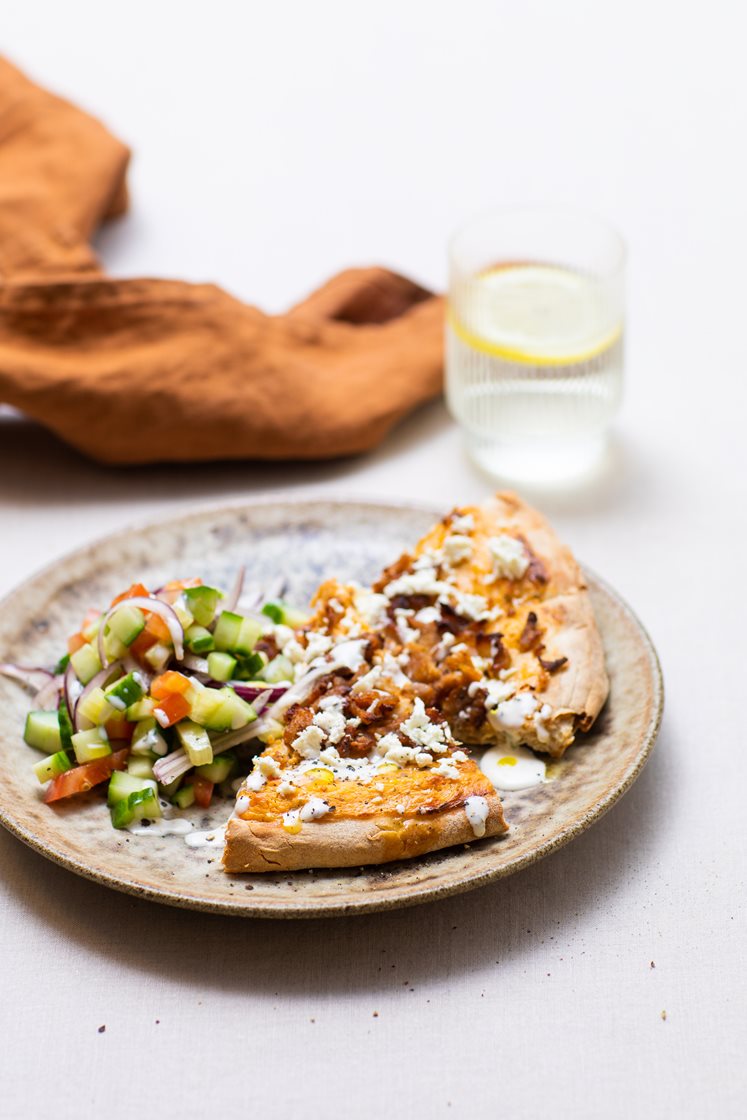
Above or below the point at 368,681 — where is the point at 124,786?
below

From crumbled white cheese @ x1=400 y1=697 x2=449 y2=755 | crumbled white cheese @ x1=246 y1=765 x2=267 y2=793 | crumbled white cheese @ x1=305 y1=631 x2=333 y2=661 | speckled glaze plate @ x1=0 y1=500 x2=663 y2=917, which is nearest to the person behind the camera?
speckled glaze plate @ x1=0 y1=500 x2=663 y2=917

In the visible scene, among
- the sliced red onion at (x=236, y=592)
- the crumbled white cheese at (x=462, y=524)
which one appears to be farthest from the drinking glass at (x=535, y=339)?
the sliced red onion at (x=236, y=592)

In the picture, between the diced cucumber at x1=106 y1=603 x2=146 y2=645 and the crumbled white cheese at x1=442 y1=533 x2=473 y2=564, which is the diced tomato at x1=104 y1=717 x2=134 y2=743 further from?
the crumbled white cheese at x1=442 y1=533 x2=473 y2=564

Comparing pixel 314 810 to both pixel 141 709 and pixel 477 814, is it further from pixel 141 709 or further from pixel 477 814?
pixel 141 709

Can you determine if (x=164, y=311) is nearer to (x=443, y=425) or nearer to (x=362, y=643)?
(x=443, y=425)

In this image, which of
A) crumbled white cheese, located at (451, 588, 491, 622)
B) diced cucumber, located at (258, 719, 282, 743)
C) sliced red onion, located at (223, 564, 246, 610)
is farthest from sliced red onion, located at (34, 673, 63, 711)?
crumbled white cheese, located at (451, 588, 491, 622)

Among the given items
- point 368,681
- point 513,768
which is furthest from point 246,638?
point 513,768
